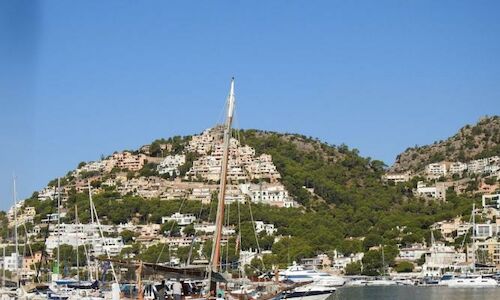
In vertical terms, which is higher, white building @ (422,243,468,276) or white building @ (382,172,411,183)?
white building @ (382,172,411,183)

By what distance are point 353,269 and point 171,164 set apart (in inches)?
2297

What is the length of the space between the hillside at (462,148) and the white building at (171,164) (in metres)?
40.4

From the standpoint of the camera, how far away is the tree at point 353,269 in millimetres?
106225

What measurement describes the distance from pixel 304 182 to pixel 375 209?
562 inches

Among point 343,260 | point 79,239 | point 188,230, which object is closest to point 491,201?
point 343,260

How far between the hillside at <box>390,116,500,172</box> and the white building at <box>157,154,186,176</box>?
133ft

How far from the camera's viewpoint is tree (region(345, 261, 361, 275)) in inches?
4182

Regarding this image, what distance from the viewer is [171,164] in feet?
526

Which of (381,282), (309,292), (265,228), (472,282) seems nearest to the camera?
(309,292)

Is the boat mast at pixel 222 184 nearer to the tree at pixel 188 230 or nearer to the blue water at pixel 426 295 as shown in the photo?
the blue water at pixel 426 295

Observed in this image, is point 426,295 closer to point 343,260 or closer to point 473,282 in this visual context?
point 473,282

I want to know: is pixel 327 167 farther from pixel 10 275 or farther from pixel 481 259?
pixel 10 275

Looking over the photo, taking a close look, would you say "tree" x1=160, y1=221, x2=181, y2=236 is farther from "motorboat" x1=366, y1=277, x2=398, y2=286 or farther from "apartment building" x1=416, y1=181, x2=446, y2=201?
"apartment building" x1=416, y1=181, x2=446, y2=201

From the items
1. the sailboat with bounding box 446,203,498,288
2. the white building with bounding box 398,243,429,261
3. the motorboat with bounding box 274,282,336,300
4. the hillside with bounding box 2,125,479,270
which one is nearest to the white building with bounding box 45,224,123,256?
the hillside with bounding box 2,125,479,270
